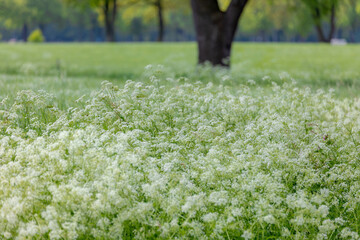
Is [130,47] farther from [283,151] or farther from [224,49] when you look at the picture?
[283,151]

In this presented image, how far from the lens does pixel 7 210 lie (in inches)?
124

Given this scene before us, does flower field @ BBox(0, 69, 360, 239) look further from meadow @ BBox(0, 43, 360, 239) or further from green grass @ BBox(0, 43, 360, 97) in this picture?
green grass @ BBox(0, 43, 360, 97)

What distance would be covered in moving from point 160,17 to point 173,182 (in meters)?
37.8

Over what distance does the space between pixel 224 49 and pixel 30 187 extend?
9.39 metres

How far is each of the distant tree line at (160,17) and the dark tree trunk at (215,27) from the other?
0.19 m

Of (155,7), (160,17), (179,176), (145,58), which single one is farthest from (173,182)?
(155,7)

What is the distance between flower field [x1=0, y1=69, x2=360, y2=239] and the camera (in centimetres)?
316

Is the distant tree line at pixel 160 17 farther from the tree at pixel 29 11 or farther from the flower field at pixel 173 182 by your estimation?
the flower field at pixel 173 182

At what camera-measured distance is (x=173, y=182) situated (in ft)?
12.4

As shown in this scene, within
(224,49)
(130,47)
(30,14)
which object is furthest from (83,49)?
(30,14)

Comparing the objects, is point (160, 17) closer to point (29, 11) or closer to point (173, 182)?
point (29, 11)

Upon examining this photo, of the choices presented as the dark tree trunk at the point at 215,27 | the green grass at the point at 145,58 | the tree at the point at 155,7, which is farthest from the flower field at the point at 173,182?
the tree at the point at 155,7

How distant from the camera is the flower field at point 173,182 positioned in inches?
125

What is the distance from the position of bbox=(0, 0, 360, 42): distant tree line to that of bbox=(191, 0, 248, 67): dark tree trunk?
19 cm
